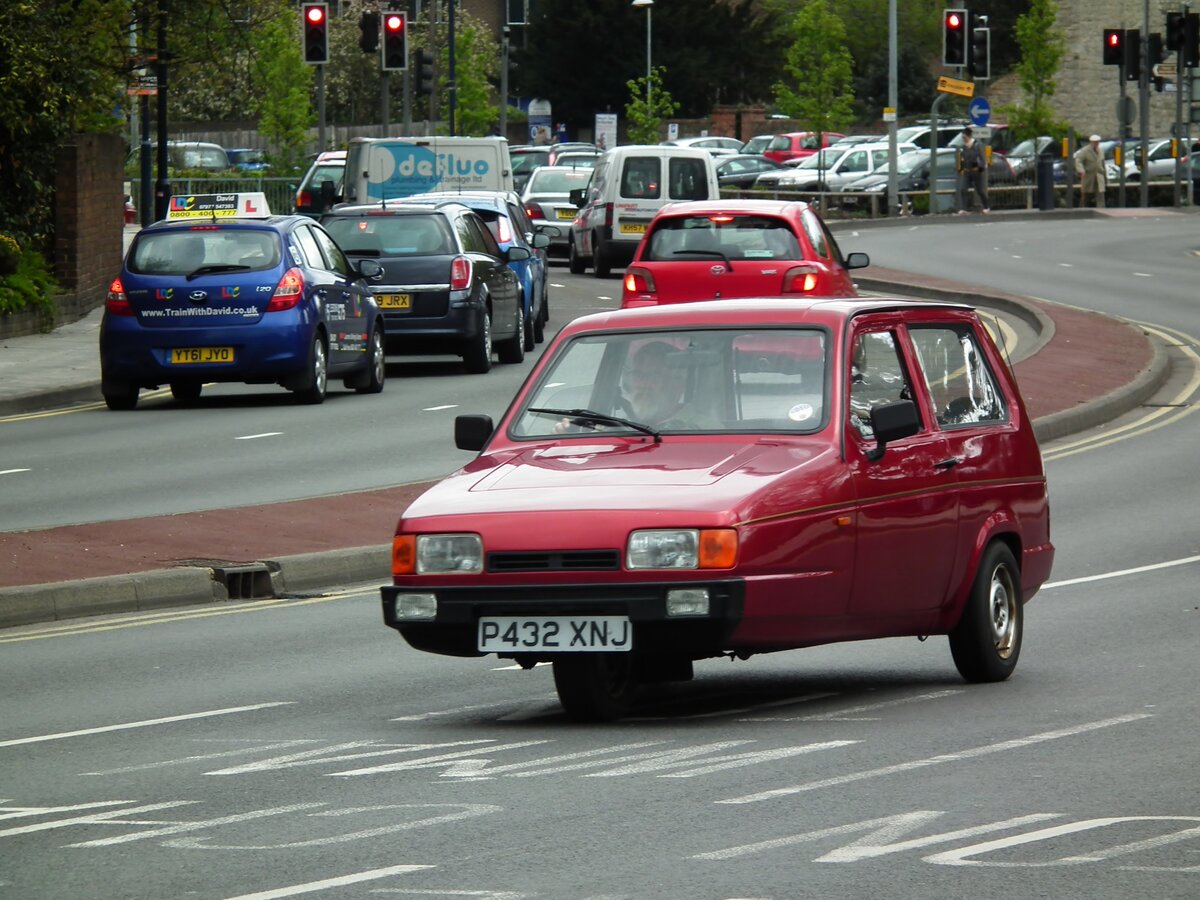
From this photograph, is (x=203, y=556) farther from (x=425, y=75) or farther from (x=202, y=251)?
(x=425, y=75)

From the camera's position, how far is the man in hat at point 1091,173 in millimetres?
61188

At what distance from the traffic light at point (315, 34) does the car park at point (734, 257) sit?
2147 centimetres

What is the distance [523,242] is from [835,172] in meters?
38.7

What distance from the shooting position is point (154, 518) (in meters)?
15.4

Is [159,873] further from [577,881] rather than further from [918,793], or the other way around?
[918,793]

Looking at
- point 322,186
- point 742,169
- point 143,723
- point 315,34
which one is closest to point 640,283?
point 143,723

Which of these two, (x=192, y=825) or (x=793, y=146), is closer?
(x=192, y=825)

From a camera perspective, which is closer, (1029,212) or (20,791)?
(20,791)

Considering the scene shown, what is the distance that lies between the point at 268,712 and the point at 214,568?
3868mm

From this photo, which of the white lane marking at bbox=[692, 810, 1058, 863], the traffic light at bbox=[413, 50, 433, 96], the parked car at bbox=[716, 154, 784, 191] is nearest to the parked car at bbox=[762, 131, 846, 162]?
the parked car at bbox=[716, 154, 784, 191]

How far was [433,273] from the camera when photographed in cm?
2570

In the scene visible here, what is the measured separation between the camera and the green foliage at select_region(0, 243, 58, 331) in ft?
97.7

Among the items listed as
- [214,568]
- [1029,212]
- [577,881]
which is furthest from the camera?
[1029,212]

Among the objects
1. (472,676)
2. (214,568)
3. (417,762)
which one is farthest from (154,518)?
(417,762)
